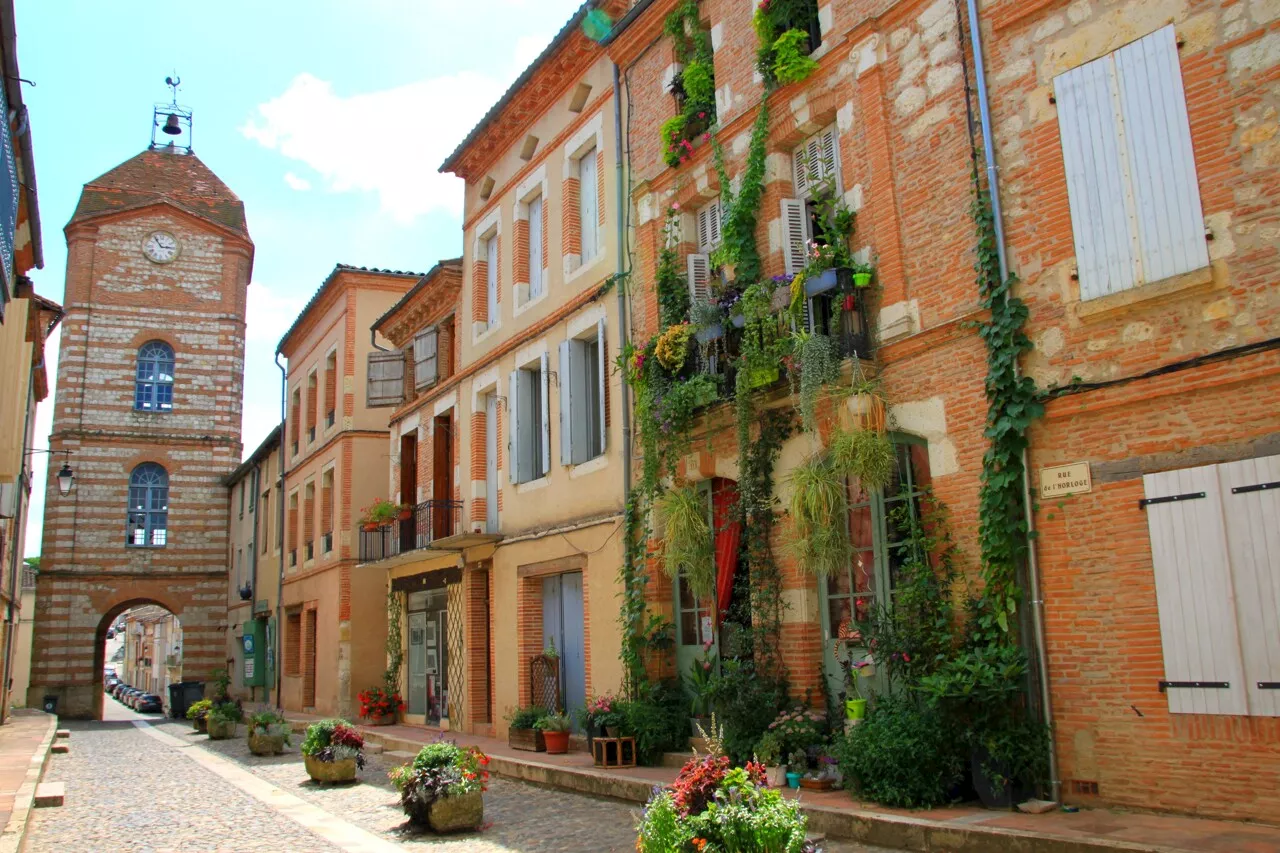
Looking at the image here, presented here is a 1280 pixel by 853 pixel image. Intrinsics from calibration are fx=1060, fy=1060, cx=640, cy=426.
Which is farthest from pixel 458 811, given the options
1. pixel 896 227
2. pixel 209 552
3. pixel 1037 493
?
pixel 209 552

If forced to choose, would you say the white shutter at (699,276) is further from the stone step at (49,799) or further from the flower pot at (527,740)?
the stone step at (49,799)

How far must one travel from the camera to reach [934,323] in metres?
8.62

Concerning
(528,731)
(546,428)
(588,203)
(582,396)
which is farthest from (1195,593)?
(588,203)

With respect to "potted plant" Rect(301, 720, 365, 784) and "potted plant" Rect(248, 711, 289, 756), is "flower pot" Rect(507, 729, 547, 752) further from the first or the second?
"potted plant" Rect(248, 711, 289, 756)

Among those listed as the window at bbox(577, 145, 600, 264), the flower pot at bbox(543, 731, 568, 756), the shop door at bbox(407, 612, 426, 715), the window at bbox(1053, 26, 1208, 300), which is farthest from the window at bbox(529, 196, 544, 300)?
the window at bbox(1053, 26, 1208, 300)

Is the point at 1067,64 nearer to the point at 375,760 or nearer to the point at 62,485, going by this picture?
the point at 375,760

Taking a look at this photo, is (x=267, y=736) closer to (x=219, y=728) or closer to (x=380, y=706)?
(x=380, y=706)

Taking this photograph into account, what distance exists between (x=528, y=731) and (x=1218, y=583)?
8.56 m

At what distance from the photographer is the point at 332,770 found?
39.7 ft

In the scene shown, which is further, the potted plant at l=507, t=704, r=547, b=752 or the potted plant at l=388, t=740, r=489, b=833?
the potted plant at l=507, t=704, r=547, b=752

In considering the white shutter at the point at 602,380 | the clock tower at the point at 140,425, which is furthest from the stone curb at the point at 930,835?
the clock tower at the point at 140,425

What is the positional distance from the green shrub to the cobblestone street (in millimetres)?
Answer: 595

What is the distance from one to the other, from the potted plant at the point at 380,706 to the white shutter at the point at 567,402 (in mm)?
7499

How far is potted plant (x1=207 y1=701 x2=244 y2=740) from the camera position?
19.7m
